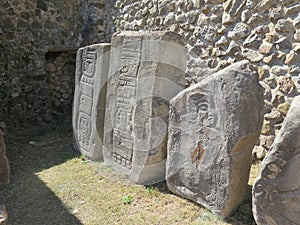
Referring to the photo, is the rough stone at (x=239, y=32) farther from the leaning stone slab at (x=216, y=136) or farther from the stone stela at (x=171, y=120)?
the leaning stone slab at (x=216, y=136)

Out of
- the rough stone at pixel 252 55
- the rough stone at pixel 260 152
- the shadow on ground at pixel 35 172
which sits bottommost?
the shadow on ground at pixel 35 172

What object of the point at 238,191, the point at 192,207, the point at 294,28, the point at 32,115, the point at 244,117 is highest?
the point at 294,28

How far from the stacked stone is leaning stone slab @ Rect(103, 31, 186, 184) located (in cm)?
278

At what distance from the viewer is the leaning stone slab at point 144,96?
10.4 feet

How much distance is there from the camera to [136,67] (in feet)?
11.0

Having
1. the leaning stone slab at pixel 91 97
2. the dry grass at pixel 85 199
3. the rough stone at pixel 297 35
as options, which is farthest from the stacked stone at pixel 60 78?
the rough stone at pixel 297 35

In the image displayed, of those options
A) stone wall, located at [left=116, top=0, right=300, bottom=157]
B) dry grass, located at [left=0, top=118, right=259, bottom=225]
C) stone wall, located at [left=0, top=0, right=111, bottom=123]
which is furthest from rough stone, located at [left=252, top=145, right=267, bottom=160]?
stone wall, located at [left=0, top=0, right=111, bottom=123]

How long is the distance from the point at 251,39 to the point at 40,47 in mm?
3537

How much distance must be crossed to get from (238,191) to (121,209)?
3.22 feet

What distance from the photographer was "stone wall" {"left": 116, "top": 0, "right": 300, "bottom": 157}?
10.7ft

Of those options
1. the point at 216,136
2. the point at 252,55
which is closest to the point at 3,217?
the point at 216,136

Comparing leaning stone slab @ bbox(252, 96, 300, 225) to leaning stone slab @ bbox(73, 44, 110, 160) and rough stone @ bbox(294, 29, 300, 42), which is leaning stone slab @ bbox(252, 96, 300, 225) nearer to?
rough stone @ bbox(294, 29, 300, 42)

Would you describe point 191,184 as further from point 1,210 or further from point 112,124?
point 1,210

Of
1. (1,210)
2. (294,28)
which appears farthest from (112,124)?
(294,28)
